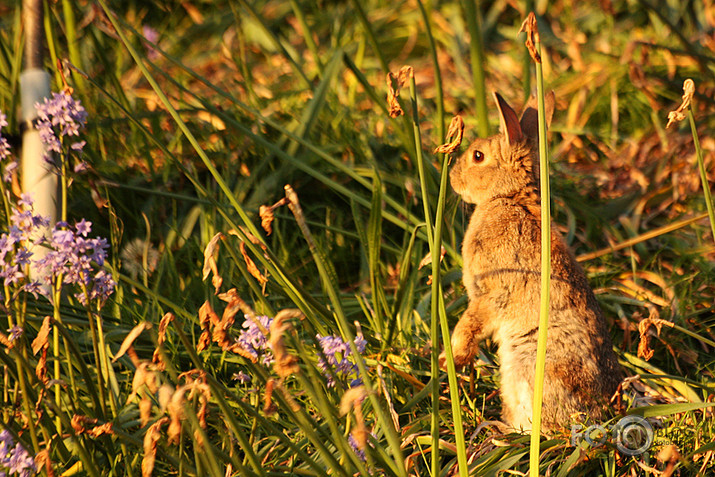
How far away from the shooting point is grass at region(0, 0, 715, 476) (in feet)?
6.88

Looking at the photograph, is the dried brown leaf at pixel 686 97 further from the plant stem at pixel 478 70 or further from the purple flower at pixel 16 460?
the purple flower at pixel 16 460

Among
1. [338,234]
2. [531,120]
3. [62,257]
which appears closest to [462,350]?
[531,120]

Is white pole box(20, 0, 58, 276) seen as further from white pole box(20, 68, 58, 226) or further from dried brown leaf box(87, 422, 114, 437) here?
dried brown leaf box(87, 422, 114, 437)

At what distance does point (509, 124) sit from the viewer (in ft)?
9.28

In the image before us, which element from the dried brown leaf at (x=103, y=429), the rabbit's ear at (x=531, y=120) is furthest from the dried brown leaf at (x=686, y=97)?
the dried brown leaf at (x=103, y=429)

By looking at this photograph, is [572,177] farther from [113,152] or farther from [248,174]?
[113,152]

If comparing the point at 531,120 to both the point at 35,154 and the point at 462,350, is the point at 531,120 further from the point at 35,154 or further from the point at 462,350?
the point at 35,154

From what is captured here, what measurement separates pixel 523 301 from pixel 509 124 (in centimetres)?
68

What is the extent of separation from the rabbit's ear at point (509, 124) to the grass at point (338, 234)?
0.27 meters

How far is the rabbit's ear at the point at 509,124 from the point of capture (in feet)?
9.07

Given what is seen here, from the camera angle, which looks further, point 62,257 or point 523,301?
point 523,301

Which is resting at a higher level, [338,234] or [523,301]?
[338,234]

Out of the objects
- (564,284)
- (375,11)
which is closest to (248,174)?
(564,284)

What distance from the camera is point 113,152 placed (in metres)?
3.88
